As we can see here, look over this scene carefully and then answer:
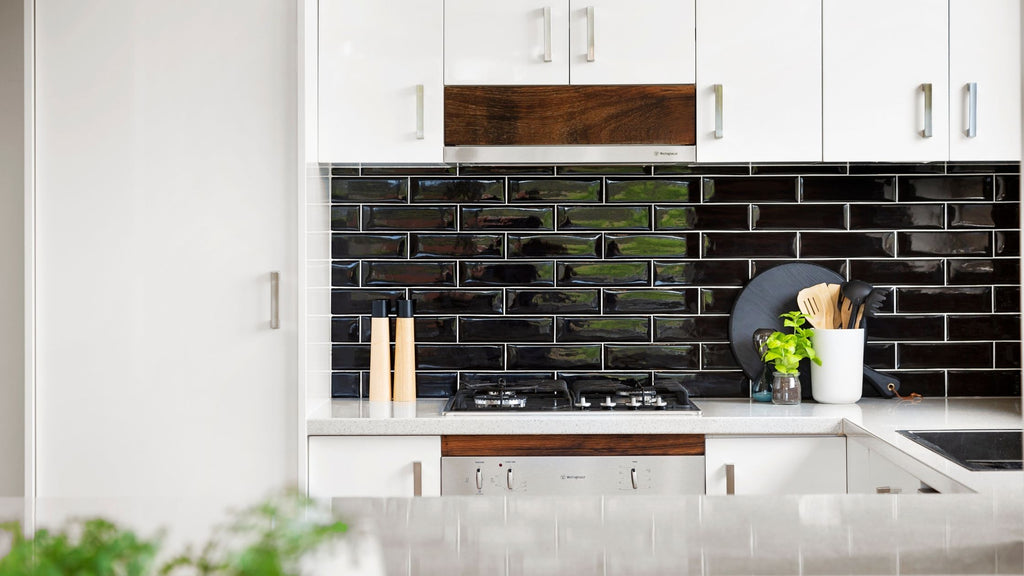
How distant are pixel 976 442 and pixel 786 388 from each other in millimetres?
520

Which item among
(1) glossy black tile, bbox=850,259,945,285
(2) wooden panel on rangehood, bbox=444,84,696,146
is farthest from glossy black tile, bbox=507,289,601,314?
(1) glossy black tile, bbox=850,259,945,285

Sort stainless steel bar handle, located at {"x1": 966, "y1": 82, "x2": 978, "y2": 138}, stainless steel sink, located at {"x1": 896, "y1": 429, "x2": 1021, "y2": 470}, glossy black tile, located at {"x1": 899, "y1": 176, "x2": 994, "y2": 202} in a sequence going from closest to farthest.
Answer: stainless steel sink, located at {"x1": 896, "y1": 429, "x2": 1021, "y2": 470}
stainless steel bar handle, located at {"x1": 966, "y1": 82, "x2": 978, "y2": 138}
glossy black tile, located at {"x1": 899, "y1": 176, "x2": 994, "y2": 202}

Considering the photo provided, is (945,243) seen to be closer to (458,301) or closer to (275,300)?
(458,301)

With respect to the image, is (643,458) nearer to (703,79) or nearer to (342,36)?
(703,79)

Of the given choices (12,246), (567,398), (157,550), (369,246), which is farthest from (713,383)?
(157,550)

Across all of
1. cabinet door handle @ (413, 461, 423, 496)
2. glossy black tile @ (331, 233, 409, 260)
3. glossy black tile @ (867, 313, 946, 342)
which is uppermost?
glossy black tile @ (331, 233, 409, 260)

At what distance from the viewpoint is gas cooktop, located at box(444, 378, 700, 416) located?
223 centimetres

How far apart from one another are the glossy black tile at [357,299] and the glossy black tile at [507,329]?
0.83 ft

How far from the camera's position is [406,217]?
2.64m

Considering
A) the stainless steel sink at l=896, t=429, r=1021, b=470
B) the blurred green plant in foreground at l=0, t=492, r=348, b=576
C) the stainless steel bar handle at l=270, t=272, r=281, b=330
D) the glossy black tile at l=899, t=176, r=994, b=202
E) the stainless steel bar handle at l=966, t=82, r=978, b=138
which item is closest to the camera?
the blurred green plant in foreground at l=0, t=492, r=348, b=576

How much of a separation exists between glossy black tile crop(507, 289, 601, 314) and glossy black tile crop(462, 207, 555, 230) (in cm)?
22

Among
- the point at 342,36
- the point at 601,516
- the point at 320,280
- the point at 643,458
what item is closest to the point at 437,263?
the point at 320,280

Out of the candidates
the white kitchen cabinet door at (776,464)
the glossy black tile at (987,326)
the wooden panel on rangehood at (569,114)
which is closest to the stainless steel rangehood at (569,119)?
the wooden panel on rangehood at (569,114)

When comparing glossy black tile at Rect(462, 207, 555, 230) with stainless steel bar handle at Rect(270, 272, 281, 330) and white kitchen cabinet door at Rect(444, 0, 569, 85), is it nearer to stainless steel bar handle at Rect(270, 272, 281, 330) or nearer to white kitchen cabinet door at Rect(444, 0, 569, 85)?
white kitchen cabinet door at Rect(444, 0, 569, 85)
